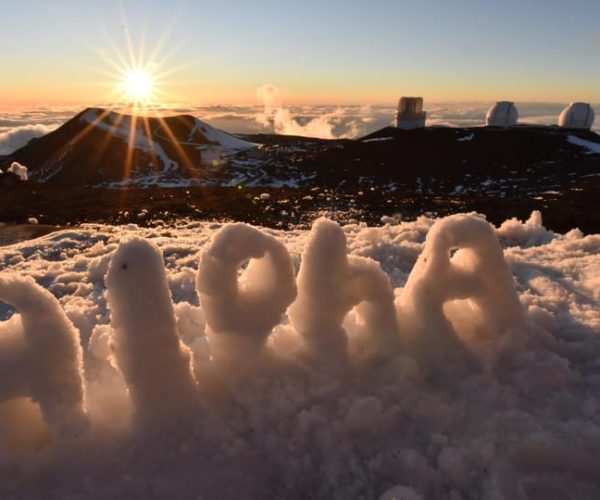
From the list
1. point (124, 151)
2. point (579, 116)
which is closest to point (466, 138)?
point (579, 116)

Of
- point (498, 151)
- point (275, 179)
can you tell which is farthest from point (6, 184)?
point (498, 151)

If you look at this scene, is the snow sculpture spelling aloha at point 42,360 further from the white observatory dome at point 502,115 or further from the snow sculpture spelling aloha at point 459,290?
the white observatory dome at point 502,115

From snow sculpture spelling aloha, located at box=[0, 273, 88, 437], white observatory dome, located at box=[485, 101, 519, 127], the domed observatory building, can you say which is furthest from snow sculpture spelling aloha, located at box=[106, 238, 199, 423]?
white observatory dome, located at box=[485, 101, 519, 127]

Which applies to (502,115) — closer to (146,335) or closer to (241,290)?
(241,290)

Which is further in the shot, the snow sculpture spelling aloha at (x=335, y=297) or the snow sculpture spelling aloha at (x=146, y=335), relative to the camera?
the snow sculpture spelling aloha at (x=335, y=297)

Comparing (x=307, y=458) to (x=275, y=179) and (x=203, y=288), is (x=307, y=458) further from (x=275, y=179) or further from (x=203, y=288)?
(x=275, y=179)

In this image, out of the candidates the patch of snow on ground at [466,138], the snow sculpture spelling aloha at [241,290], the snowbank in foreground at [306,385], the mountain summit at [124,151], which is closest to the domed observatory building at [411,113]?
the patch of snow on ground at [466,138]
